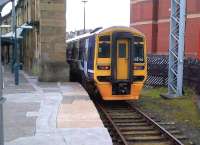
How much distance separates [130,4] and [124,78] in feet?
150

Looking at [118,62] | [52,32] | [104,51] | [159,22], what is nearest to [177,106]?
[118,62]

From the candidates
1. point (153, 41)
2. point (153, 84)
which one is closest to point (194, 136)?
point (153, 84)

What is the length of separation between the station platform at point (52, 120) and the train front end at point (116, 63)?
37.4 inches

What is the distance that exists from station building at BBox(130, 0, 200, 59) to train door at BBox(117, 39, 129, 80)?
1034 inches

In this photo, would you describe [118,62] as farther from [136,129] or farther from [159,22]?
[159,22]

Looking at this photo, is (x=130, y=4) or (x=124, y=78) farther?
(x=130, y=4)

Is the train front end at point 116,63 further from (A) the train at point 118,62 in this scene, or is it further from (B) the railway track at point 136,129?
(B) the railway track at point 136,129

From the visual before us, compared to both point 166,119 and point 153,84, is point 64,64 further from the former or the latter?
point 166,119

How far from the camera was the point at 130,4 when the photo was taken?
62531 millimetres

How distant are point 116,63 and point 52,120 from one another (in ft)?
18.1

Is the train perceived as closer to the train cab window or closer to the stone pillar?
the train cab window

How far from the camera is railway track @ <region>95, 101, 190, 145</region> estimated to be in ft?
38.8

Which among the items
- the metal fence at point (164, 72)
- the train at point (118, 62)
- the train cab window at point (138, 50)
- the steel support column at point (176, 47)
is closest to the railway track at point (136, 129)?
the train at point (118, 62)

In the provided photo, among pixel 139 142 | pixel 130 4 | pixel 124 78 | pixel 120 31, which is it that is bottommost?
pixel 139 142
